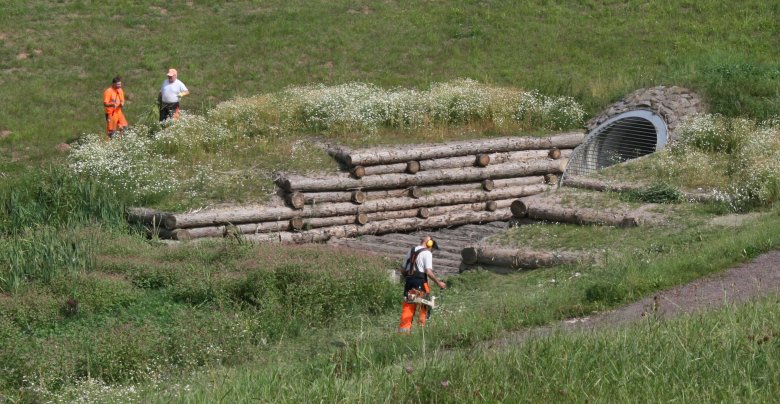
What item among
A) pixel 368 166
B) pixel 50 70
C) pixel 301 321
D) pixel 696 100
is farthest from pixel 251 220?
pixel 50 70

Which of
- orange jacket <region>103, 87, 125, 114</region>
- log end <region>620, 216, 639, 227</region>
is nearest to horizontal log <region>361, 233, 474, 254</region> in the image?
log end <region>620, 216, 639, 227</region>

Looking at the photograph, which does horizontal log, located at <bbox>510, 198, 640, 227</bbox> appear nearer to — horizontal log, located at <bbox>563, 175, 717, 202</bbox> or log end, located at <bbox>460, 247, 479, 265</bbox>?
horizontal log, located at <bbox>563, 175, 717, 202</bbox>

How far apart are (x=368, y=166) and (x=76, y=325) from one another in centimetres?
780

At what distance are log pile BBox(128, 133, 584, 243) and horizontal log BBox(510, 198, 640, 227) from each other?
2.16 m

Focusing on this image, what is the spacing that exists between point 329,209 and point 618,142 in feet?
21.2

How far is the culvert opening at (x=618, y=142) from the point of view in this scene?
899 inches

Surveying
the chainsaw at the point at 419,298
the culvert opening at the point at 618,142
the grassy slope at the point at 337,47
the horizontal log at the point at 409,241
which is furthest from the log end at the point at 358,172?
the chainsaw at the point at 419,298

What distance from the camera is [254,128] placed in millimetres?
22609

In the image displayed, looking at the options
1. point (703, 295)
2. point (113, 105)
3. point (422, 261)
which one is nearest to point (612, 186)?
point (422, 261)

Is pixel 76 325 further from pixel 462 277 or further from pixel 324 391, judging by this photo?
pixel 324 391

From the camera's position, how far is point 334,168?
21.2m

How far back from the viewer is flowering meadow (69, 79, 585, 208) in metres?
20.2

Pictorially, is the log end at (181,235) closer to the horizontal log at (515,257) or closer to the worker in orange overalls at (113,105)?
the horizontal log at (515,257)

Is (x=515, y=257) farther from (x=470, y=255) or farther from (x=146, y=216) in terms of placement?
(x=146, y=216)
